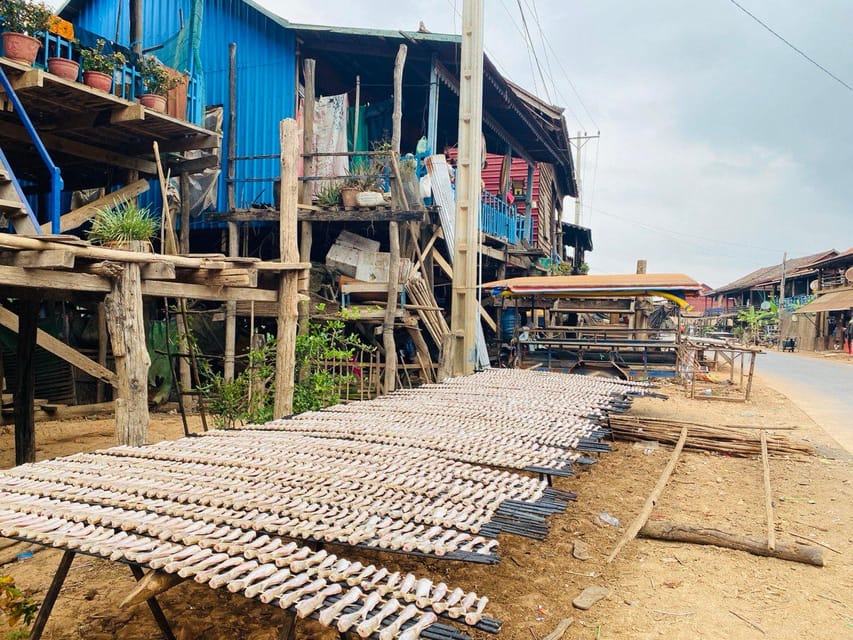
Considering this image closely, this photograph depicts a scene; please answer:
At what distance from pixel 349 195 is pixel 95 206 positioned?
3.88m

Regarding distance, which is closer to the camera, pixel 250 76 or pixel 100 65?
pixel 100 65

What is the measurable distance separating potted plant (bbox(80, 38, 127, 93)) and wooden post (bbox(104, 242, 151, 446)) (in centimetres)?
343

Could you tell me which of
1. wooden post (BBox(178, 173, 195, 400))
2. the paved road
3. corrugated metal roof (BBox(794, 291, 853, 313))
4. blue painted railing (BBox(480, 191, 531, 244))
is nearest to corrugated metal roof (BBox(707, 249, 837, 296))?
corrugated metal roof (BBox(794, 291, 853, 313))

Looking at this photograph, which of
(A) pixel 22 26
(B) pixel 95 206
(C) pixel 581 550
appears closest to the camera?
(C) pixel 581 550

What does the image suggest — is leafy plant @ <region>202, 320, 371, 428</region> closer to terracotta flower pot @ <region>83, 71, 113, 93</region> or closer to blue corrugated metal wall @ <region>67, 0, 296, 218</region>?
terracotta flower pot @ <region>83, 71, 113, 93</region>

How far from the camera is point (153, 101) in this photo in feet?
24.8

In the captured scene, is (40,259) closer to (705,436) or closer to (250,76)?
(705,436)

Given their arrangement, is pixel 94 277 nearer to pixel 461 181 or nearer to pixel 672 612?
pixel 672 612

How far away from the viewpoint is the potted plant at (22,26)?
6.35 m

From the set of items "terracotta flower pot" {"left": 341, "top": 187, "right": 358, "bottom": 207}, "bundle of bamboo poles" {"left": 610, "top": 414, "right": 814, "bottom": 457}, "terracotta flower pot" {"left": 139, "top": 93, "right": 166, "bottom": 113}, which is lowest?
"bundle of bamboo poles" {"left": 610, "top": 414, "right": 814, "bottom": 457}

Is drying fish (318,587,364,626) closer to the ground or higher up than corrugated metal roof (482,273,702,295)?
closer to the ground

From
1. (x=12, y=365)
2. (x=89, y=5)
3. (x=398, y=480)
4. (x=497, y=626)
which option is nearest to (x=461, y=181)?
(x=398, y=480)

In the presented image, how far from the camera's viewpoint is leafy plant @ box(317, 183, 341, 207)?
10.4 m

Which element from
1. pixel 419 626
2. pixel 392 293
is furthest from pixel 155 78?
pixel 419 626
